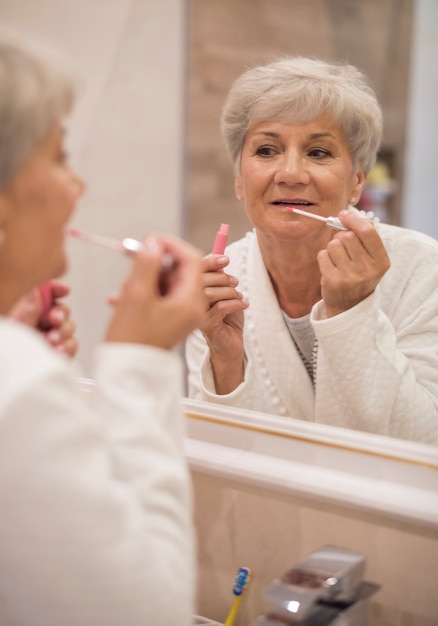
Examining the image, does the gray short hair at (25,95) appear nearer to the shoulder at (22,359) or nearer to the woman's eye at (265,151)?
the shoulder at (22,359)

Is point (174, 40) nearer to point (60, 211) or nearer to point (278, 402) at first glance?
point (278, 402)

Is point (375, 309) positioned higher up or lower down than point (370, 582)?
A: higher up

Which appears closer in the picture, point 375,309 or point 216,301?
point 375,309

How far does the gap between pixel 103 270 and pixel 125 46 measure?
0.64m

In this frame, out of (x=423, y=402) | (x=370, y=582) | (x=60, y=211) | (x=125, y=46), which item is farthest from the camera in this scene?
(x=125, y=46)

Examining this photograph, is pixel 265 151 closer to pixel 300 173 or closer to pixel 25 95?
pixel 300 173

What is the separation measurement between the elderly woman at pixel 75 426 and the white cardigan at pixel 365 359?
374 mm

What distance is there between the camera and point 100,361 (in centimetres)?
52

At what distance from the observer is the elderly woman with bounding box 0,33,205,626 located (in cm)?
46

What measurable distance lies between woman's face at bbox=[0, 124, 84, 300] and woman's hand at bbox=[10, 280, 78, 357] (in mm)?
137

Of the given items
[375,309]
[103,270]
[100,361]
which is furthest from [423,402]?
[103,270]

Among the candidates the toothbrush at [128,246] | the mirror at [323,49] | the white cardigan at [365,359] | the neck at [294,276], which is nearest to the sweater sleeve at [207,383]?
the white cardigan at [365,359]

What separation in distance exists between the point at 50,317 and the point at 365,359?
1.26ft

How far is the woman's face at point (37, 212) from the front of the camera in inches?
20.5
